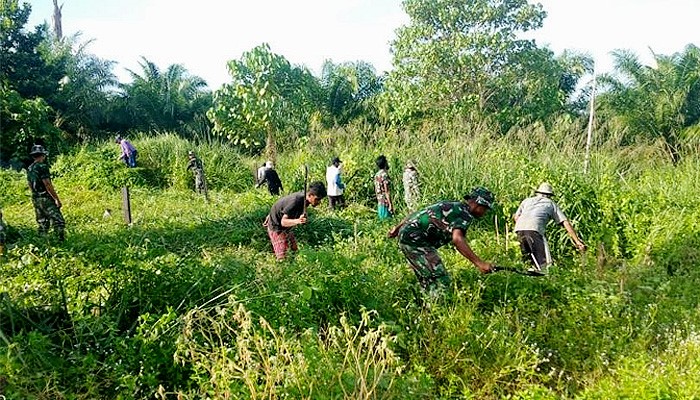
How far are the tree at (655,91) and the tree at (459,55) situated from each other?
9.65 ft

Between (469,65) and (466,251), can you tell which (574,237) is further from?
(469,65)

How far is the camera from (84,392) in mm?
3047

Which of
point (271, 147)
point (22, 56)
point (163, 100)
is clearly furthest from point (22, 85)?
point (271, 147)

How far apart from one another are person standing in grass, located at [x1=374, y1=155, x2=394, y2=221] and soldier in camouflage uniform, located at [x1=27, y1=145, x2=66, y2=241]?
493 cm

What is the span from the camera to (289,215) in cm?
594

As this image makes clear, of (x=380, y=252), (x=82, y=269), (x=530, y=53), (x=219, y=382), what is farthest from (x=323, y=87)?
(x=219, y=382)

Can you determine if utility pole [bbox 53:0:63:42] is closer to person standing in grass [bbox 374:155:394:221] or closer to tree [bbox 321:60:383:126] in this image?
tree [bbox 321:60:383:126]

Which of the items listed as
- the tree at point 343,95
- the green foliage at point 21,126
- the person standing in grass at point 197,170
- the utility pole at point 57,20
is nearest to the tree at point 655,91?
the tree at point 343,95

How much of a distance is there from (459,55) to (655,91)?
22.8 feet

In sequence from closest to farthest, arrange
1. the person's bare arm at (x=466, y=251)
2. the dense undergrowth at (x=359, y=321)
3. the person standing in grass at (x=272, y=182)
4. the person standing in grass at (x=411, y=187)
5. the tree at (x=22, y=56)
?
the dense undergrowth at (x=359, y=321), the person's bare arm at (x=466, y=251), the person standing in grass at (x=411, y=187), the person standing in grass at (x=272, y=182), the tree at (x=22, y=56)

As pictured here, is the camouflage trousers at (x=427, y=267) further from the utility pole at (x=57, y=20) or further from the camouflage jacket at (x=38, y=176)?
the utility pole at (x=57, y=20)

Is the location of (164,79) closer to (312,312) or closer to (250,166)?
(250,166)

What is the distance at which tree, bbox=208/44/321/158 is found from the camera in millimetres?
14742

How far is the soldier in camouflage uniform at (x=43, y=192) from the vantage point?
7.18m
